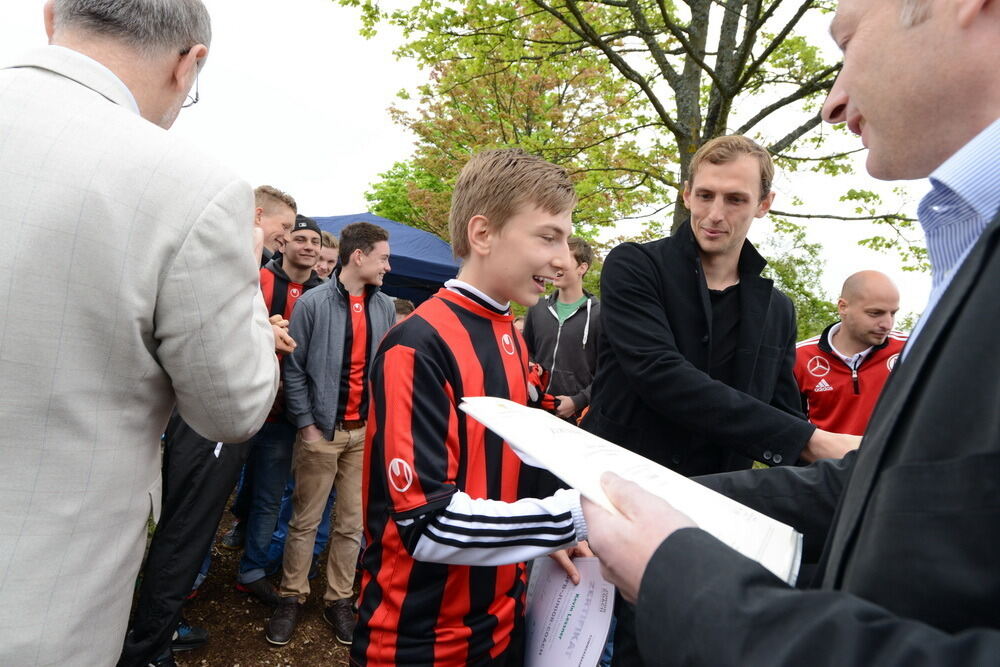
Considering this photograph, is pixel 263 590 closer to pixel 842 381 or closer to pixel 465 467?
pixel 465 467

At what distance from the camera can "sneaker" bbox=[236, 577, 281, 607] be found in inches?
161

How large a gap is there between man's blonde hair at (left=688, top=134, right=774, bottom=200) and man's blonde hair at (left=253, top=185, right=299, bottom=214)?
3.86m

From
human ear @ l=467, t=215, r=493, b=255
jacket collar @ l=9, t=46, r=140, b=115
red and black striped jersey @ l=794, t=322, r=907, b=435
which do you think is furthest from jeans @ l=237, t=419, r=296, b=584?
red and black striped jersey @ l=794, t=322, r=907, b=435

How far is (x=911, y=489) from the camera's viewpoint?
0.64 m

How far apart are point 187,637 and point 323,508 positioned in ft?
3.65

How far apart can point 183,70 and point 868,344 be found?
14.4ft

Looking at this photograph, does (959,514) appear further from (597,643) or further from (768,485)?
(597,643)

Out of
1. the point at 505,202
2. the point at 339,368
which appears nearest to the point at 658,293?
the point at 505,202

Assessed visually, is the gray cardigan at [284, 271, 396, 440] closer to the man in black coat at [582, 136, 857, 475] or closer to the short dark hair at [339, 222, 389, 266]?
the short dark hair at [339, 222, 389, 266]

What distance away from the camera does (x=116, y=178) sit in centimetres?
125

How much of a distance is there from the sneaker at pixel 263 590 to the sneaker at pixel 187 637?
52 cm

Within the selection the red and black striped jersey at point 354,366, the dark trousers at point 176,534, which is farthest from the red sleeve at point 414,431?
the red and black striped jersey at point 354,366

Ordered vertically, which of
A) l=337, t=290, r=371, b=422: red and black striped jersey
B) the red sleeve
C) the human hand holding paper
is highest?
the human hand holding paper

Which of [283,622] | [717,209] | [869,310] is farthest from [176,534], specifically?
[869,310]
